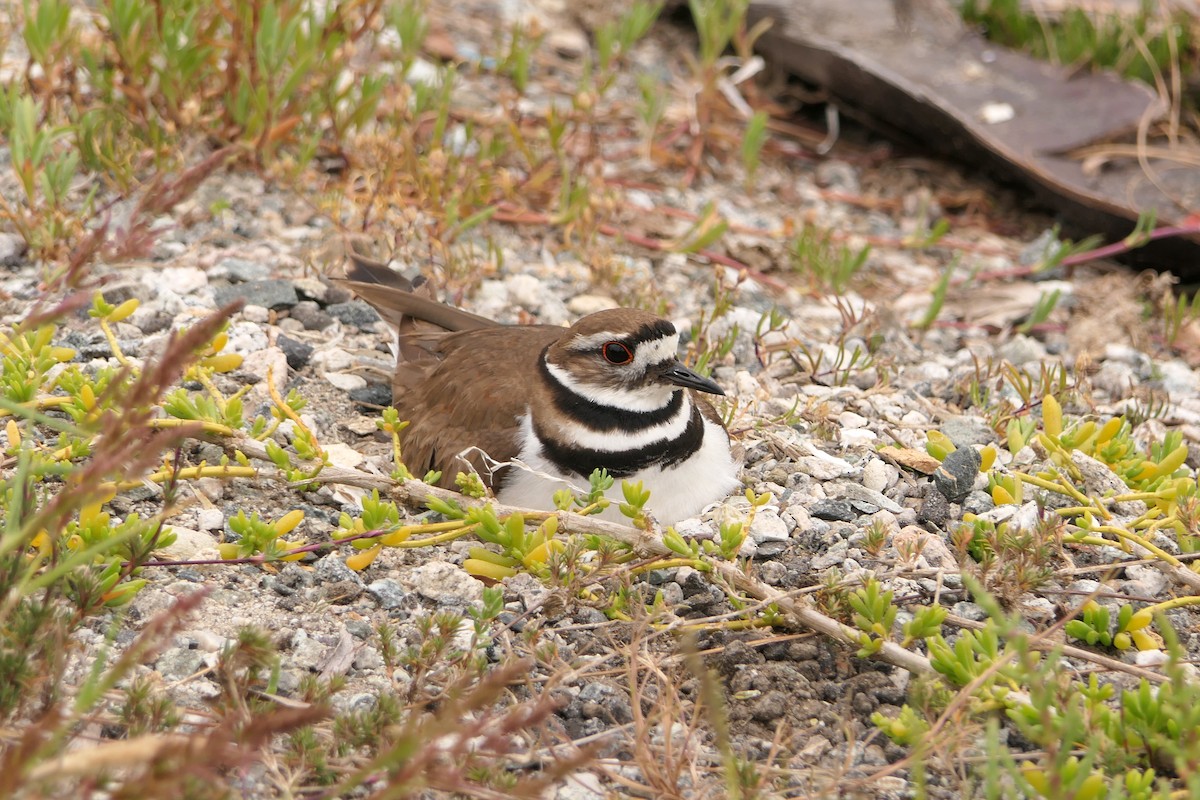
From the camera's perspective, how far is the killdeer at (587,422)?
4.13 meters

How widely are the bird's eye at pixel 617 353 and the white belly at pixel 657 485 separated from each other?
13.6 inches

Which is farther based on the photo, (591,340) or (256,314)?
(256,314)

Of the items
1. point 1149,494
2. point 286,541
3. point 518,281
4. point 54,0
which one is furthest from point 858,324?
point 54,0

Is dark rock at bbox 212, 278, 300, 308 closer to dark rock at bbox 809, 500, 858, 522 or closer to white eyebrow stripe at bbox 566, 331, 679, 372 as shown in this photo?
white eyebrow stripe at bbox 566, 331, 679, 372

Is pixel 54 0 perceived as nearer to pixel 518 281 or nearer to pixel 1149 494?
pixel 518 281

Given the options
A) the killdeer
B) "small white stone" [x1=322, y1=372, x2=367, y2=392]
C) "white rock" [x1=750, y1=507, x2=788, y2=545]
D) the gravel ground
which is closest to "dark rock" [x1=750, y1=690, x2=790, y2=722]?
the gravel ground

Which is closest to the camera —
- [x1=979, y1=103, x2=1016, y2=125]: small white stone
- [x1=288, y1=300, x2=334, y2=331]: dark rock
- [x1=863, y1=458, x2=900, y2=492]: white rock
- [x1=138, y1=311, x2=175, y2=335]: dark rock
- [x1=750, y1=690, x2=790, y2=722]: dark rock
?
[x1=750, y1=690, x2=790, y2=722]: dark rock

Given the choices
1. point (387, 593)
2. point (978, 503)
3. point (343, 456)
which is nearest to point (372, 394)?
point (343, 456)

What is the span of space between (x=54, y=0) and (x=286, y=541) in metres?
3.12

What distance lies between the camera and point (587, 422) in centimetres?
420

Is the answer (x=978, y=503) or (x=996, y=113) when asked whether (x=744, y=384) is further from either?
(x=996, y=113)

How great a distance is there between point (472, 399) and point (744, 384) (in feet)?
3.85

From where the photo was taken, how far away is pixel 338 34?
5.86m

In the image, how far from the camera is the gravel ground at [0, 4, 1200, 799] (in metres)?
3.33
